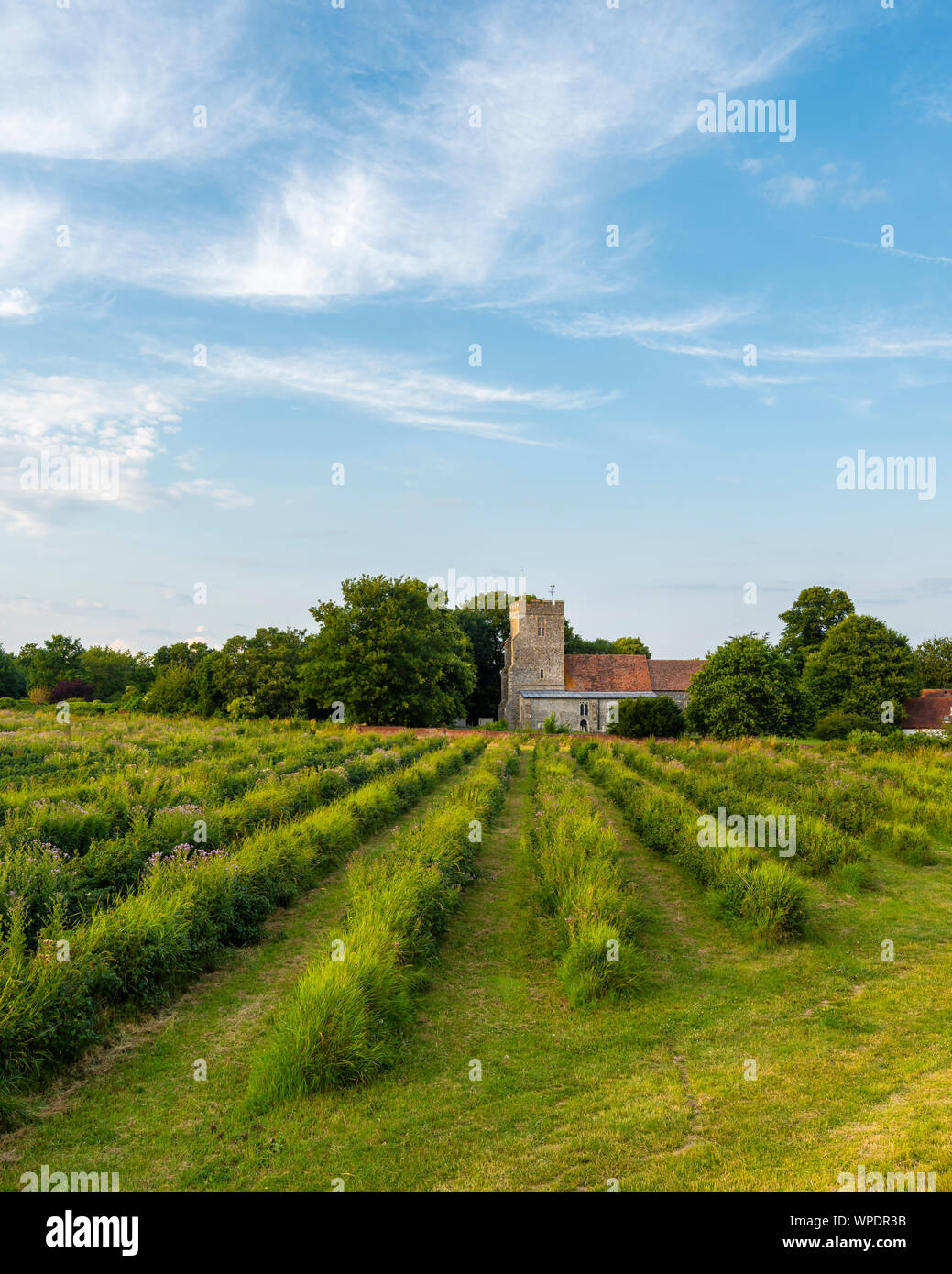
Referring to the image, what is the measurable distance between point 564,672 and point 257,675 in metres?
26.5

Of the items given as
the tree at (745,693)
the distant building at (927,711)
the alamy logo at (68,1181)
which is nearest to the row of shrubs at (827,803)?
the alamy logo at (68,1181)

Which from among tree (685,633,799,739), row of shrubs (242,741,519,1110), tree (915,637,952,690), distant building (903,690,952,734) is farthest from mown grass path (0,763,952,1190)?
tree (915,637,952,690)

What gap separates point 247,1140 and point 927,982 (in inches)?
264

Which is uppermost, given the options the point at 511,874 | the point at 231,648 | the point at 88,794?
the point at 231,648

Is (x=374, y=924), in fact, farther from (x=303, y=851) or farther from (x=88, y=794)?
(x=88, y=794)

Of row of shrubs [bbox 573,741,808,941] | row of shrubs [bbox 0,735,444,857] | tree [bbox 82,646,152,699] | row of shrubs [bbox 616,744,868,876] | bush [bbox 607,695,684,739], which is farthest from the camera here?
tree [bbox 82,646,152,699]

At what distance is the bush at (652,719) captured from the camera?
4472cm

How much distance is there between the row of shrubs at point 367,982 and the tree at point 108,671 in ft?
256

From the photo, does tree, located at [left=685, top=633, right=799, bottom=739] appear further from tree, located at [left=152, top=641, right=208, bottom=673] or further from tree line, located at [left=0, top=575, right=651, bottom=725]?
tree, located at [left=152, top=641, right=208, bottom=673]

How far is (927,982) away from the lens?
740cm

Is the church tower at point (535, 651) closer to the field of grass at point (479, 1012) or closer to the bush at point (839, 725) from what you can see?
the bush at point (839, 725)

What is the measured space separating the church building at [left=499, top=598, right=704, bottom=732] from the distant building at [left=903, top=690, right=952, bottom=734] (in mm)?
16561

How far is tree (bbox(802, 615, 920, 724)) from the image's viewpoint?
52000mm
